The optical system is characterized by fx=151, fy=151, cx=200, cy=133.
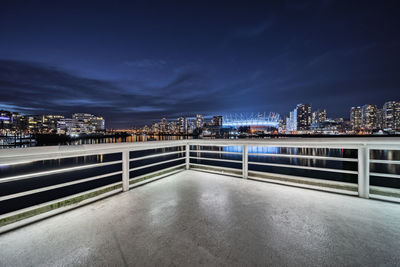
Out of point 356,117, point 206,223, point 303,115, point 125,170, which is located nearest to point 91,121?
point 125,170

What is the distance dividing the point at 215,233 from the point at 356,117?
127869 mm

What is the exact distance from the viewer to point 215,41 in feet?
55.8

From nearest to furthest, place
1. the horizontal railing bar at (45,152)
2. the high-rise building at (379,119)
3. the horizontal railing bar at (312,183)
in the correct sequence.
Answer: the horizontal railing bar at (45,152), the horizontal railing bar at (312,183), the high-rise building at (379,119)

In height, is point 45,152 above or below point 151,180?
above

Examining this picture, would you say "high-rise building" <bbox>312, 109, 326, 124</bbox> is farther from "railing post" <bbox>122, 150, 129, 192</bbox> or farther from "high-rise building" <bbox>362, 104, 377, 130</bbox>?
"railing post" <bbox>122, 150, 129, 192</bbox>

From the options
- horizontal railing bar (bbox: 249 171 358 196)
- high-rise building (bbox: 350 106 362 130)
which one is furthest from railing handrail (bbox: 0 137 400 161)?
high-rise building (bbox: 350 106 362 130)

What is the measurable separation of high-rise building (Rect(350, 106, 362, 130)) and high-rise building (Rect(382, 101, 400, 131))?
1289cm

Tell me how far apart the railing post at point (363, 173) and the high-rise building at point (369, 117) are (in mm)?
111928

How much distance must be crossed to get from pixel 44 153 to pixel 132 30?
48.0 feet

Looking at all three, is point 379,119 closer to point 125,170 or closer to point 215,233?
point 215,233

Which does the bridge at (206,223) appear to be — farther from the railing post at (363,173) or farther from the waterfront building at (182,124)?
the waterfront building at (182,124)

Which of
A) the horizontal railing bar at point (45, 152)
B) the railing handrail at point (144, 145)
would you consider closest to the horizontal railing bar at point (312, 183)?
the railing handrail at point (144, 145)

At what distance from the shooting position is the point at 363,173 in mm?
2428

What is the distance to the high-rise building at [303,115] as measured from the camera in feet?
364
